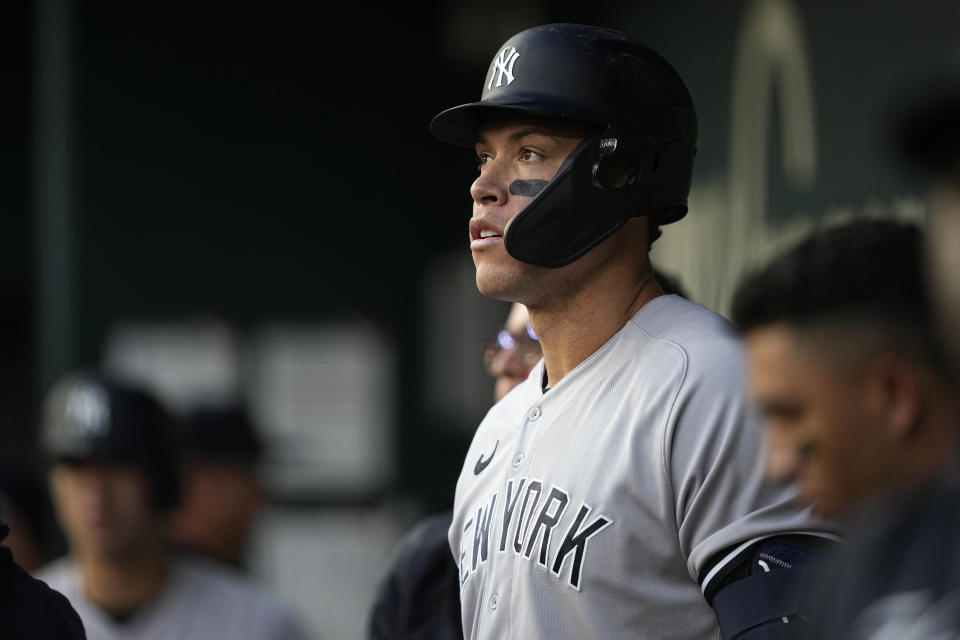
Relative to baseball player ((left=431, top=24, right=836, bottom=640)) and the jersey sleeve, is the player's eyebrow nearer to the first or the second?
baseball player ((left=431, top=24, right=836, bottom=640))

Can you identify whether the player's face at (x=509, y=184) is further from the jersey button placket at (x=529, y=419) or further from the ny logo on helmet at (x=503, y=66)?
the jersey button placket at (x=529, y=419)

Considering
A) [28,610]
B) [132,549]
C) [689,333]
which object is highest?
[689,333]

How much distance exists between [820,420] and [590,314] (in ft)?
2.95

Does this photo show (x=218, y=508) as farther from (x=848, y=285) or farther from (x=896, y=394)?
(x=896, y=394)

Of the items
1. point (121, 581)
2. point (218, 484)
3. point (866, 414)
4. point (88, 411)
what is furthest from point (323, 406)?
point (866, 414)

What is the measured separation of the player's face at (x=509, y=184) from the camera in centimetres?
234

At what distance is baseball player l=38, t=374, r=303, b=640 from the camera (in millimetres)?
4258

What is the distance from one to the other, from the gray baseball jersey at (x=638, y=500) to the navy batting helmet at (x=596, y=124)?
0.63 feet

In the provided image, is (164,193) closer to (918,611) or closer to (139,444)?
(139,444)

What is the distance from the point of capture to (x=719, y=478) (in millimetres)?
2037

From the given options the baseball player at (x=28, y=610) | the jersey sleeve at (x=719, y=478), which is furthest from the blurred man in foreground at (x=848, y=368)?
the baseball player at (x=28, y=610)

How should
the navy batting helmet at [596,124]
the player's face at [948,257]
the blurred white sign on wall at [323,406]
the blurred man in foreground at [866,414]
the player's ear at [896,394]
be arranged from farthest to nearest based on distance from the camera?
the blurred white sign on wall at [323,406] < the navy batting helmet at [596,124] < the player's ear at [896,394] < the blurred man in foreground at [866,414] < the player's face at [948,257]

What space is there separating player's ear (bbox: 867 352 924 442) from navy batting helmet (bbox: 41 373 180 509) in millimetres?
3312

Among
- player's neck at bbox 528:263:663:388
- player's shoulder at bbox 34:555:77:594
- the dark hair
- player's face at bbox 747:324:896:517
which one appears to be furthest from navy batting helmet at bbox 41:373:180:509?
player's face at bbox 747:324:896:517
